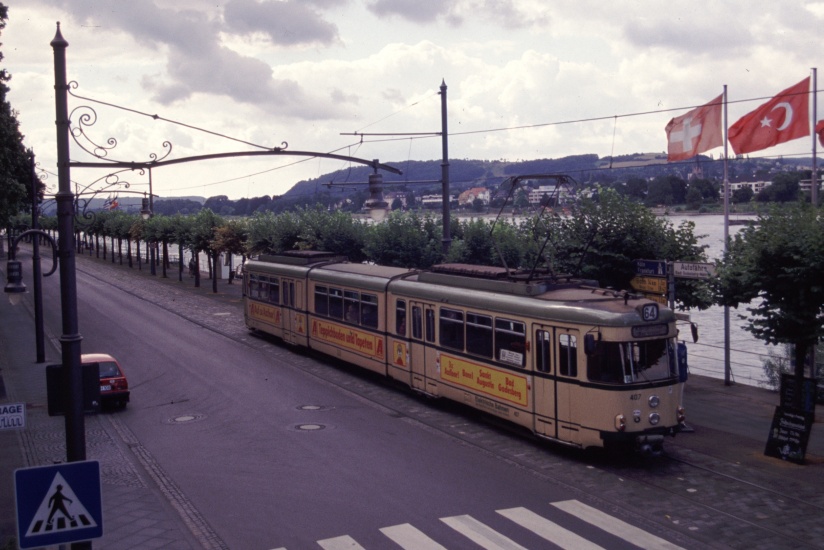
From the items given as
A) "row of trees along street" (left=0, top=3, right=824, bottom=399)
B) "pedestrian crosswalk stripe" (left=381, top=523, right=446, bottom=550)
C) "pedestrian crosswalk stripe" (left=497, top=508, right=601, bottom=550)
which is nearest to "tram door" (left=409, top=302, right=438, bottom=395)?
"row of trees along street" (left=0, top=3, right=824, bottom=399)

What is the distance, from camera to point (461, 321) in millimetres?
18062

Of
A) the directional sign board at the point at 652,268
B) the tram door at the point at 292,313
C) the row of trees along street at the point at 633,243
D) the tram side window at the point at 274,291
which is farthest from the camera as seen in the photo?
the tram side window at the point at 274,291

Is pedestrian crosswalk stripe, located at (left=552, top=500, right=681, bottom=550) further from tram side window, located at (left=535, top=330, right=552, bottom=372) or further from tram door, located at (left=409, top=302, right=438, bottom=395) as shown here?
tram door, located at (left=409, top=302, right=438, bottom=395)

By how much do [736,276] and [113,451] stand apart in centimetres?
1324

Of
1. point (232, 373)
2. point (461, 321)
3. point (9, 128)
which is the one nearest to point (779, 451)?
point (461, 321)

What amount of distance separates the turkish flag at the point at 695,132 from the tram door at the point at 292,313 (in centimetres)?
1247

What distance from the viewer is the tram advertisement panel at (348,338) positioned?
871 inches

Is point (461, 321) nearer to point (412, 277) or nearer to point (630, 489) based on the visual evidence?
point (412, 277)

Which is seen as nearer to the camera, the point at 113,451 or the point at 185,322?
the point at 113,451

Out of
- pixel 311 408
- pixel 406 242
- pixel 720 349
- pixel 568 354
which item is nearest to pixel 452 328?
pixel 568 354

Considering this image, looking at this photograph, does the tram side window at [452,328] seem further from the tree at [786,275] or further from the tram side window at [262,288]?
the tram side window at [262,288]

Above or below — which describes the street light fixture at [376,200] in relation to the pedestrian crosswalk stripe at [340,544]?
above

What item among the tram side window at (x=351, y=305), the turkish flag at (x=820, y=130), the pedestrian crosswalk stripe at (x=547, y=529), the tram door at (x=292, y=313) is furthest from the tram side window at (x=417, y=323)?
the turkish flag at (x=820, y=130)

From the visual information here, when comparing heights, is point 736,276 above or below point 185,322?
above
